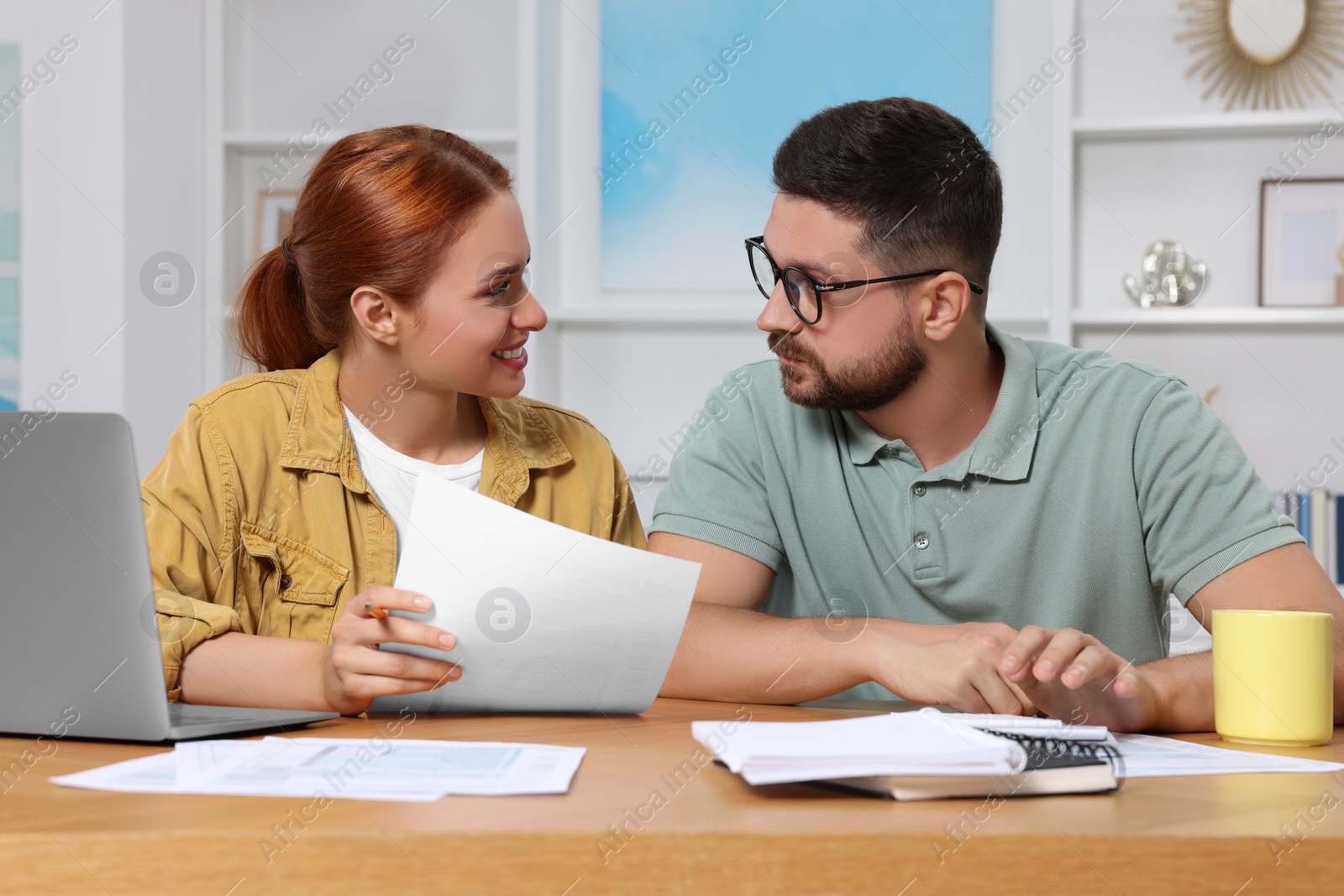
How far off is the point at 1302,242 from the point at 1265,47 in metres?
0.47

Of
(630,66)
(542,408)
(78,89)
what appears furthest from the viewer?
(630,66)

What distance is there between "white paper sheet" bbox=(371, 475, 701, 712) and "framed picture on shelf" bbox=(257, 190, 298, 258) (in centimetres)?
232

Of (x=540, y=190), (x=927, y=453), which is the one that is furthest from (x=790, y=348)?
(x=540, y=190)

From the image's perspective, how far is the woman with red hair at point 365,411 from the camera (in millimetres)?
1385

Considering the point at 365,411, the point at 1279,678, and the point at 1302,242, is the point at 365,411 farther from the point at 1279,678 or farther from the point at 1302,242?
the point at 1302,242

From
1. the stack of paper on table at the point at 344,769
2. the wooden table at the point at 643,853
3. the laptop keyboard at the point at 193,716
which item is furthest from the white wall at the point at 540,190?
the wooden table at the point at 643,853

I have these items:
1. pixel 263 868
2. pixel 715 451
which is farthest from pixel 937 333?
pixel 263 868

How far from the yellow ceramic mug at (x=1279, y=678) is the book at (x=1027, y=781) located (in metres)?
0.24

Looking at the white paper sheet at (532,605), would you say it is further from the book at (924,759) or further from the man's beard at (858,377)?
the man's beard at (858,377)

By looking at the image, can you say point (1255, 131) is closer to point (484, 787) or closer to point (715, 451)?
point (715, 451)

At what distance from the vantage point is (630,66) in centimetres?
302

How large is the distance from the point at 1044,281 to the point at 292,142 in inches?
75.4

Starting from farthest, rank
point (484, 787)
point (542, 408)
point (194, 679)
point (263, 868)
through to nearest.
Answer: point (542, 408), point (194, 679), point (484, 787), point (263, 868)

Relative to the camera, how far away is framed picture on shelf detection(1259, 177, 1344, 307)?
281 cm
